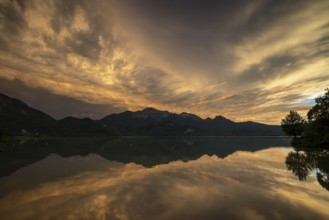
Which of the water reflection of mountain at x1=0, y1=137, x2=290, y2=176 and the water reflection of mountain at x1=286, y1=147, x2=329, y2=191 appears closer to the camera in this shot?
the water reflection of mountain at x1=286, y1=147, x2=329, y2=191

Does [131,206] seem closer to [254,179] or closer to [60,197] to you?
[60,197]

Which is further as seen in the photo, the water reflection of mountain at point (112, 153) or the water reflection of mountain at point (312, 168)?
the water reflection of mountain at point (112, 153)

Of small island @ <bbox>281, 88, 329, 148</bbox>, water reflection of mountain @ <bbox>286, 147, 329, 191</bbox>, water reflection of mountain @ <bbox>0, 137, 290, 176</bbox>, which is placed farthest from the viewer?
small island @ <bbox>281, 88, 329, 148</bbox>

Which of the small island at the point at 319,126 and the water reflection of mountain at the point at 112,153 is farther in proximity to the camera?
the small island at the point at 319,126

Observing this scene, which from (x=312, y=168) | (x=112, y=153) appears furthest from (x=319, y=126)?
(x=112, y=153)

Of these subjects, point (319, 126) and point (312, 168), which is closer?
point (312, 168)

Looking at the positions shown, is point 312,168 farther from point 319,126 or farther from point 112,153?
point 112,153

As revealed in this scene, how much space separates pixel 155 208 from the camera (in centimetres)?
1717

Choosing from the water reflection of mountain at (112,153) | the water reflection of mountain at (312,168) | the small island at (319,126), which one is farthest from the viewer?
the small island at (319,126)

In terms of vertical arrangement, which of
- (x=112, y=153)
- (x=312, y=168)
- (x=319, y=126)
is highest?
(x=319, y=126)

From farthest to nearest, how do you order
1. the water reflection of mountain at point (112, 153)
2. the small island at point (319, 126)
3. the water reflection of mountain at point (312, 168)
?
the small island at point (319, 126) < the water reflection of mountain at point (112, 153) < the water reflection of mountain at point (312, 168)

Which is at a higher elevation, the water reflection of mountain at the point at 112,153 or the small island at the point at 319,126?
the small island at the point at 319,126

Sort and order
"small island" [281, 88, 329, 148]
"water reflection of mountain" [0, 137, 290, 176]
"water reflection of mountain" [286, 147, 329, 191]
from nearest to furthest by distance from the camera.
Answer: "water reflection of mountain" [286, 147, 329, 191] → "water reflection of mountain" [0, 137, 290, 176] → "small island" [281, 88, 329, 148]

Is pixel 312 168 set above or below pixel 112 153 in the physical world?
above
